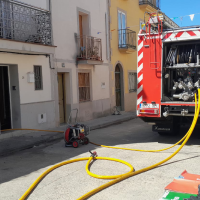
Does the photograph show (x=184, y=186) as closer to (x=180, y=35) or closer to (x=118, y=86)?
(x=180, y=35)

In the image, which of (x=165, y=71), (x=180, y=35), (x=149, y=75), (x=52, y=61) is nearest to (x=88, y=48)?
(x=52, y=61)

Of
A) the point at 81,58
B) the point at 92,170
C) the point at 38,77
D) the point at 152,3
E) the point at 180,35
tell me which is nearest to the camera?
the point at 92,170

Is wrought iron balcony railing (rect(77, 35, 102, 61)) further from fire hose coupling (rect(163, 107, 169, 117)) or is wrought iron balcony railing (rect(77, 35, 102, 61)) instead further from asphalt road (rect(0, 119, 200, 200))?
fire hose coupling (rect(163, 107, 169, 117))

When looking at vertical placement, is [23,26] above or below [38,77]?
above

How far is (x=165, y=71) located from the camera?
7.57 meters

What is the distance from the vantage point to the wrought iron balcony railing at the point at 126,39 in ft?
54.4

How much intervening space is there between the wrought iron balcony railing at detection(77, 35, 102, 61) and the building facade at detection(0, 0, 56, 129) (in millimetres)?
2250

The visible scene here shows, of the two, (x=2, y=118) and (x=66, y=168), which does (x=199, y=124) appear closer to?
(x=66, y=168)

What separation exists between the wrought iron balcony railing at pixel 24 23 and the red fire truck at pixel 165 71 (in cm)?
443

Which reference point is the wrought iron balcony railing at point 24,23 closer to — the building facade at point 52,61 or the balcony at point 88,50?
the building facade at point 52,61

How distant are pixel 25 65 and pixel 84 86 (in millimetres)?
4128

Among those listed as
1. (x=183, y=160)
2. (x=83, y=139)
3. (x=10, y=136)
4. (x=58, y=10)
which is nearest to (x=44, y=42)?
(x=58, y=10)

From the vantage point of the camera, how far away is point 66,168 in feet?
19.1

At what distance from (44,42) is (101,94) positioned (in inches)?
203
